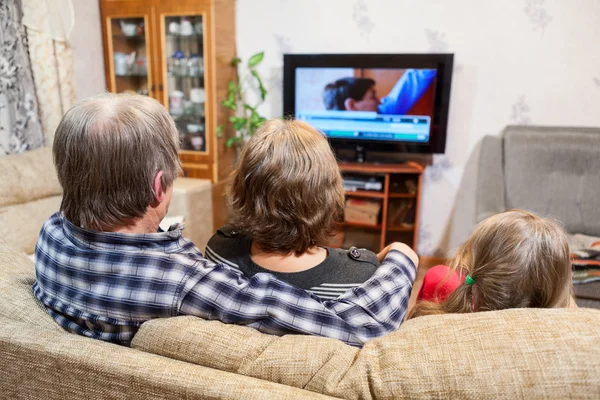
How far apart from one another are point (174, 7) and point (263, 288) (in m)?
2.70

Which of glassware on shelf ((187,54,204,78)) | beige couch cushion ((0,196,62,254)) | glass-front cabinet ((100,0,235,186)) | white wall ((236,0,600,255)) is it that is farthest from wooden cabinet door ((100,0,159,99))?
beige couch cushion ((0,196,62,254))

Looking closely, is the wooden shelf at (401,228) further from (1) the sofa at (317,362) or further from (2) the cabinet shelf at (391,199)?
(1) the sofa at (317,362)

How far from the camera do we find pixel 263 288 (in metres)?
0.82

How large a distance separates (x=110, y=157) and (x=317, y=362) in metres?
0.53

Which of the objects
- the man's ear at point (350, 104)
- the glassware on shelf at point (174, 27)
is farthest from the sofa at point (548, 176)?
the glassware on shelf at point (174, 27)

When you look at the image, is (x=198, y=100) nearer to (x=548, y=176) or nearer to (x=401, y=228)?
(x=401, y=228)

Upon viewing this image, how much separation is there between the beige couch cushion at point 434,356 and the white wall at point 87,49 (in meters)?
2.88

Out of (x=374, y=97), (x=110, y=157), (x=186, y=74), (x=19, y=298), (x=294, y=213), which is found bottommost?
(x=19, y=298)

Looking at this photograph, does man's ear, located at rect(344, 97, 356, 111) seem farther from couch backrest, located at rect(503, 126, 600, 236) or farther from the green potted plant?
couch backrest, located at rect(503, 126, 600, 236)

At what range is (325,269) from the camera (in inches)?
39.3

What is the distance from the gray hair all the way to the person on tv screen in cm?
222

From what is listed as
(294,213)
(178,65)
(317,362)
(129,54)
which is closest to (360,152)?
(178,65)

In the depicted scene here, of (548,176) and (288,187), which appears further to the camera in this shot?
(548,176)

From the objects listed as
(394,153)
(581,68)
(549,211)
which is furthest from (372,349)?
(581,68)
